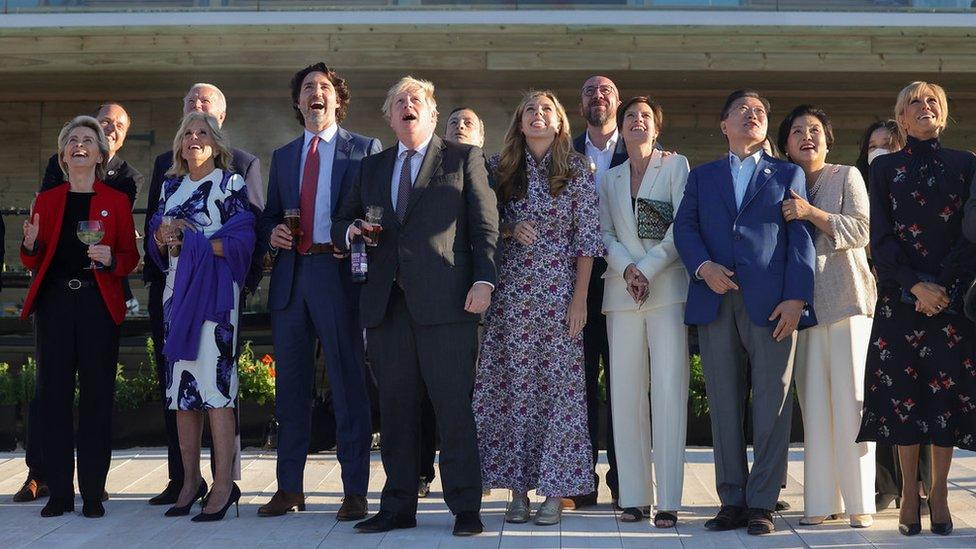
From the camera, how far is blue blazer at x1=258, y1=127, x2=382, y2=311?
505 centimetres

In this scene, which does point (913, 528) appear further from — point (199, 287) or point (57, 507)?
point (57, 507)

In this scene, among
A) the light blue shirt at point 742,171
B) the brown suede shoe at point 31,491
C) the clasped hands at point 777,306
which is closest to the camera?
the clasped hands at point 777,306

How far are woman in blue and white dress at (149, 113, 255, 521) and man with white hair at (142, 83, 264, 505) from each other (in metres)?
0.15

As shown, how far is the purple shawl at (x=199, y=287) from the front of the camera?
192 inches

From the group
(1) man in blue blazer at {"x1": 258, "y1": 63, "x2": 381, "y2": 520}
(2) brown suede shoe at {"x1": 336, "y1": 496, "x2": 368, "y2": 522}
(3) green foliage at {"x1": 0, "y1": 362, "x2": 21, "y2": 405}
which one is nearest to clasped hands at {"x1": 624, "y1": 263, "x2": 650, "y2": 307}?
(1) man in blue blazer at {"x1": 258, "y1": 63, "x2": 381, "y2": 520}

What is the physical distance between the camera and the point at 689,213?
4.87 metres

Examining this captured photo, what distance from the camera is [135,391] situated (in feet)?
24.6

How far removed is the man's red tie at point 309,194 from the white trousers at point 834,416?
2.09 m

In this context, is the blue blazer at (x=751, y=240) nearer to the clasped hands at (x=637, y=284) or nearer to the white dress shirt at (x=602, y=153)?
the clasped hands at (x=637, y=284)

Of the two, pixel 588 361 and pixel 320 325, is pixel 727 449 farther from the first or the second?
pixel 320 325

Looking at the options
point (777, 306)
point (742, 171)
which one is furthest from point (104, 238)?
point (777, 306)

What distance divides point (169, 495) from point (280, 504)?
639 mm

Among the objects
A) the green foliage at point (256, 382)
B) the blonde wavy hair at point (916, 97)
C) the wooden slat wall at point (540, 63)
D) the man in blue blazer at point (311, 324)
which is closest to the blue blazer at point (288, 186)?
the man in blue blazer at point (311, 324)

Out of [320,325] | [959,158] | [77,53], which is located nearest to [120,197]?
[320,325]
